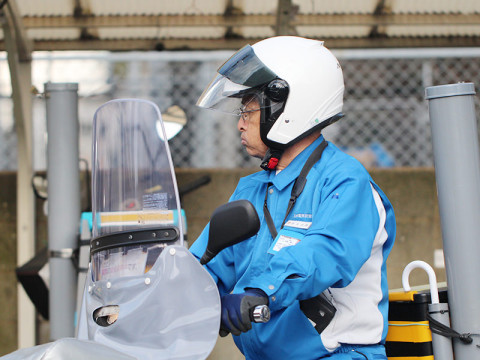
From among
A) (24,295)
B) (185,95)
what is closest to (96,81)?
(185,95)

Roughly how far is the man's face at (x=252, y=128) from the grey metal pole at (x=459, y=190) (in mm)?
742

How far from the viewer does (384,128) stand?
6.48m

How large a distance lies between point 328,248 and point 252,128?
0.76 m

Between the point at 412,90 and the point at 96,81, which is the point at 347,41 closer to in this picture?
the point at 412,90

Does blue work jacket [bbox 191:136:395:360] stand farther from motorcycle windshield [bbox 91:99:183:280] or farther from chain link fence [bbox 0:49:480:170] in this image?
chain link fence [bbox 0:49:480:170]

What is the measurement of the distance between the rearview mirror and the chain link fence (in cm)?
388

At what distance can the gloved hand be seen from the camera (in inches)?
87.3

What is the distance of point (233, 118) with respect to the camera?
618cm

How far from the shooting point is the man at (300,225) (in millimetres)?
2414

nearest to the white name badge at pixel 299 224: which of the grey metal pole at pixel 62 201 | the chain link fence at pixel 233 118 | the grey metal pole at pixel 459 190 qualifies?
the grey metal pole at pixel 459 190

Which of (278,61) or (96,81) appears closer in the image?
(278,61)

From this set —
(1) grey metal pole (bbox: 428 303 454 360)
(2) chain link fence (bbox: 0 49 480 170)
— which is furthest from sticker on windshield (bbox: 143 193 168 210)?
(2) chain link fence (bbox: 0 49 480 170)

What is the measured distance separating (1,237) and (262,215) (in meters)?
3.59

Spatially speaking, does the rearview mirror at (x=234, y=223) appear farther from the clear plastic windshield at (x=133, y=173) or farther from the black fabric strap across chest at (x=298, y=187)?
the black fabric strap across chest at (x=298, y=187)
